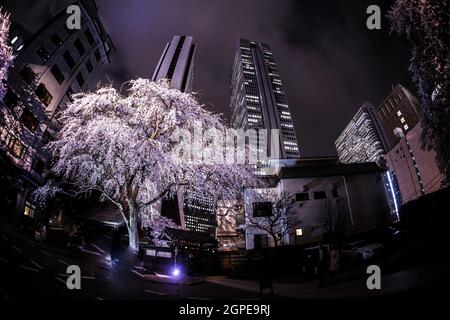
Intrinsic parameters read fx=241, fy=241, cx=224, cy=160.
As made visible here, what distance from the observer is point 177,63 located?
55.5 meters

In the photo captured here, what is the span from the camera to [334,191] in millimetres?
32969

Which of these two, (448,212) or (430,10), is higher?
(430,10)

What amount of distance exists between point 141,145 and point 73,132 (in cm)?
395

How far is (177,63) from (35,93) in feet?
121

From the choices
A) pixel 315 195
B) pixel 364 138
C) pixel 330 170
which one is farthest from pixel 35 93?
pixel 364 138

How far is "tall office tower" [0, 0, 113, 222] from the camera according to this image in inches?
776

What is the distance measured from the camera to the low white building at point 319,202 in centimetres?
3094

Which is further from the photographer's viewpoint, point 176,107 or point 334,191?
point 334,191

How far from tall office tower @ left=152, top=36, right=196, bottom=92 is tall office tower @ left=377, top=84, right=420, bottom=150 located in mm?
76508

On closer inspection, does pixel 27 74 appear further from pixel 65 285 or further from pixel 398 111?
pixel 398 111

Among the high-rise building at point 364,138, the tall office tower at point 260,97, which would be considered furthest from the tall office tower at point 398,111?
the tall office tower at point 260,97

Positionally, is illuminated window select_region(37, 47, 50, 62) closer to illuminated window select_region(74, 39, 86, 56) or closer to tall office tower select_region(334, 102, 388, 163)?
illuminated window select_region(74, 39, 86, 56)
